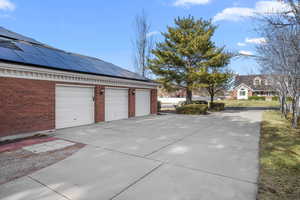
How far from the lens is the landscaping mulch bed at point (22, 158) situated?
3.48 meters

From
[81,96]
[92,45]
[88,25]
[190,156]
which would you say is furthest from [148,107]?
[92,45]

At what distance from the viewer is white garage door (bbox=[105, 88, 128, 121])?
10.7 m

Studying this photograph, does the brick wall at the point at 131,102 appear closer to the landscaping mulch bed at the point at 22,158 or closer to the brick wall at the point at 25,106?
the brick wall at the point at 25,106

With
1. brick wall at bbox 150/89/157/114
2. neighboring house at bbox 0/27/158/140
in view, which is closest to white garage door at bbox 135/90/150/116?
brick wall at bbox 150/89/157/114

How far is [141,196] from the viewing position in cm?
260

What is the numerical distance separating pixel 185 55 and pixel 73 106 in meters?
11.9

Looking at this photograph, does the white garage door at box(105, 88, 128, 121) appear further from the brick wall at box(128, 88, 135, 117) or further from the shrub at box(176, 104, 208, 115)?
the shrub at box(176, 104, 208, 115)

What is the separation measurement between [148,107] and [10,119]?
9.66 meters

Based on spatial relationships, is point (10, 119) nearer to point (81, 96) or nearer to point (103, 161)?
point (81, 96)

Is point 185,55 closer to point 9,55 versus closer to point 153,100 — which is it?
point 153,100

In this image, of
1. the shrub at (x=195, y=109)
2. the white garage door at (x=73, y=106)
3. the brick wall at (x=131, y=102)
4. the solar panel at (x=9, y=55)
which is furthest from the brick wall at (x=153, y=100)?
the solar panel at (x=9, y=55)

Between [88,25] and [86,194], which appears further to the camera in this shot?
[88,25]

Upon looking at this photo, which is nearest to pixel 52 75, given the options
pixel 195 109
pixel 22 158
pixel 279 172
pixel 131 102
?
pixel 22 158

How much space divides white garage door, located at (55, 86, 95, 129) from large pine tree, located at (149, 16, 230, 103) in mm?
9217
